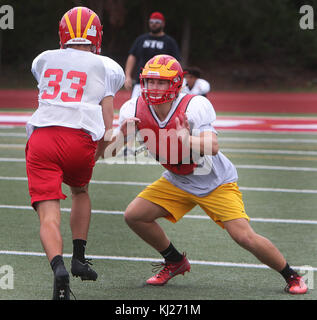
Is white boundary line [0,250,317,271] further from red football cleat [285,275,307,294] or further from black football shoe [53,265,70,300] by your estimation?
black football shoe [53,265,70,300]

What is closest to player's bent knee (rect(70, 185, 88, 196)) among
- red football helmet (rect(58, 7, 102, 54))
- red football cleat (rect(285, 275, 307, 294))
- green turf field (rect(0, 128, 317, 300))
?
green turf field (rect(0, 128, 317, 300))

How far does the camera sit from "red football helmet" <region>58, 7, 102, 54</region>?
4328 millimetres

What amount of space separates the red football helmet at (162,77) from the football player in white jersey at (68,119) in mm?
181

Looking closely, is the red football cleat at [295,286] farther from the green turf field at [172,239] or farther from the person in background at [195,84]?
the person in background at [195,84]

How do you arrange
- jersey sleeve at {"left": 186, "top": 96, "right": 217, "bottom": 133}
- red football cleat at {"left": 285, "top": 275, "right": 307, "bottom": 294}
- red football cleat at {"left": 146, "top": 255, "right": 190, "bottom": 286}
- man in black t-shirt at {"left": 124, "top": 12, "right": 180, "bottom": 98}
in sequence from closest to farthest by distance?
jersey sleeve at {"left": 186, "top": 96, "right": 217, "bottom": 133}, red football cleat at {"left": 285, "top": 275, "right": 307, "bottom": 294}, red football cleat at {"left": 146, "top": 255, "right": 190, "bottom": 286}, man in black t-shirt at {"left": 124, "top": 12, "right": 180, "bottom": 98}

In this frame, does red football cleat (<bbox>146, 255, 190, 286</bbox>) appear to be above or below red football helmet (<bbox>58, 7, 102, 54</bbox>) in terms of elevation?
below

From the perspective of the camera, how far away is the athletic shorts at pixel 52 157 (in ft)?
13.4

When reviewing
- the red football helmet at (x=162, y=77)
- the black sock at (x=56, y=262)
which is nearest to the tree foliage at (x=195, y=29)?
the red football helmet at (x=162, y=77)

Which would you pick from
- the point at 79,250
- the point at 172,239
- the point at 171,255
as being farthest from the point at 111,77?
the point at 172,239

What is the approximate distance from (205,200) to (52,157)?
1061 millimetres

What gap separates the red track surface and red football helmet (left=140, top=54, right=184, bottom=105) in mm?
15970

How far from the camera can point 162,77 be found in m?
4.32

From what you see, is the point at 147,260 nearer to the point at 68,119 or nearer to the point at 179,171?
the point at 179,171
